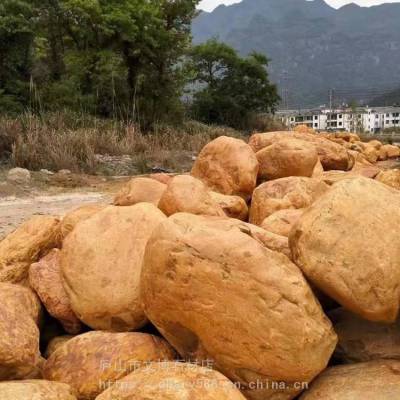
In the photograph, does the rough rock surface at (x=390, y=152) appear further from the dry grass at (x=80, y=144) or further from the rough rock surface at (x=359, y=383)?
the rough rock surface at (x=359, y=383)

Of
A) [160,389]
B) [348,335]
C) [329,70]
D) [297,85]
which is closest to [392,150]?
[348,335]

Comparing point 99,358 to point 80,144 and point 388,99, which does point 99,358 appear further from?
point 388,99

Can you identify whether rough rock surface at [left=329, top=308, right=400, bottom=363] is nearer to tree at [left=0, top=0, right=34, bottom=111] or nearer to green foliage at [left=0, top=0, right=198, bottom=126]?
tree at [left=0, top=0, right=34, bottom=111]

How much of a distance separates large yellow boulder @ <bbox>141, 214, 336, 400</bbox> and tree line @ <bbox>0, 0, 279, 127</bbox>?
47.9 ft

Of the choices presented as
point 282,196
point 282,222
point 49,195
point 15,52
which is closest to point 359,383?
point 282,222

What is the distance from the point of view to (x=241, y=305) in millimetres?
2262

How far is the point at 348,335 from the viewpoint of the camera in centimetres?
269

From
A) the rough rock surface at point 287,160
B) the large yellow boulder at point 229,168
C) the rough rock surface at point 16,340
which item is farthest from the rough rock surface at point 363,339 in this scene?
the rough rock surface at point 287,160

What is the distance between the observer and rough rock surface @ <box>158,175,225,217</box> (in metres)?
3.33

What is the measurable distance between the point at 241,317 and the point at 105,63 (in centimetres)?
1742

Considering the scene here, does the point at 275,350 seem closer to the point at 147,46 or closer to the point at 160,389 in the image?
the point at 160,389

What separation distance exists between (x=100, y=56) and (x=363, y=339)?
17453 mm

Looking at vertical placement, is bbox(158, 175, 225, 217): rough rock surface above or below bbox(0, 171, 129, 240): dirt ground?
above

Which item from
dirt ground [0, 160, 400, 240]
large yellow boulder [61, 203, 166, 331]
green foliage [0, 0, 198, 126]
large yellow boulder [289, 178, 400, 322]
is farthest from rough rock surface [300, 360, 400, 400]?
green foliage [0, 0, 198, 126]
